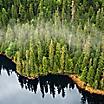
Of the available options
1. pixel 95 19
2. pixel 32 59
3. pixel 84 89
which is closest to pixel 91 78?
pixel 84 89

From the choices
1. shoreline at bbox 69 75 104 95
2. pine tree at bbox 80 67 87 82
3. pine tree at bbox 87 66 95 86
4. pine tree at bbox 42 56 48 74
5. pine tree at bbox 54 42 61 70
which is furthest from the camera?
pine tree at bbox 54 42 61 70

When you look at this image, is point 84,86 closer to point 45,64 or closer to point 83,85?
point 83,85

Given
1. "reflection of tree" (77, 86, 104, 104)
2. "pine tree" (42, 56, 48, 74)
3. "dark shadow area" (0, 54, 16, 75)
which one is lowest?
"reflection of tree" (77, 86, 104, 104)

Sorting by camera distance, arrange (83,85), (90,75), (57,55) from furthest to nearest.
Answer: (57,55), (83,85), (90,75)

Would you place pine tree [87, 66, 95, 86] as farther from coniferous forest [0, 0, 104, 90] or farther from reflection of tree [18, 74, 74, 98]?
reflection of tree [18, 74, 74, 98]

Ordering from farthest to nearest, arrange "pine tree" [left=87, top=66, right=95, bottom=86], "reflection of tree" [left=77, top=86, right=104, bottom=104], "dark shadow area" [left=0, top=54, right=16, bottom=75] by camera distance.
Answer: "dark shadow area" [left=0, top=54, right=16, bottom=75] → "reflection of tree" [left=77, top=86, right=104, bottom=104] → "pine tree" [left=87, top=66, right=95, bottom=86]

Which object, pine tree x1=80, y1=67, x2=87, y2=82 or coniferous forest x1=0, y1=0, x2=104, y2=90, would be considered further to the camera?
coniferous forest x1=0, y1=0, x2=104, y2=90

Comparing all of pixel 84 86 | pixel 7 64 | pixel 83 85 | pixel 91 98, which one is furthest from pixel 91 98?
pixel 7 64

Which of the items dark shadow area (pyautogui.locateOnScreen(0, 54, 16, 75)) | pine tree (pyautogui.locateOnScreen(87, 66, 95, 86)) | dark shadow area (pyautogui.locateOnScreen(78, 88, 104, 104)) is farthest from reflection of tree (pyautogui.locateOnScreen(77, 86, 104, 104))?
dark shadow area (pyautogui.locateOnScreen(0, 54, 16, 75))

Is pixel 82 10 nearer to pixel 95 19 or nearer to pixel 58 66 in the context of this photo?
pixel 95 19
